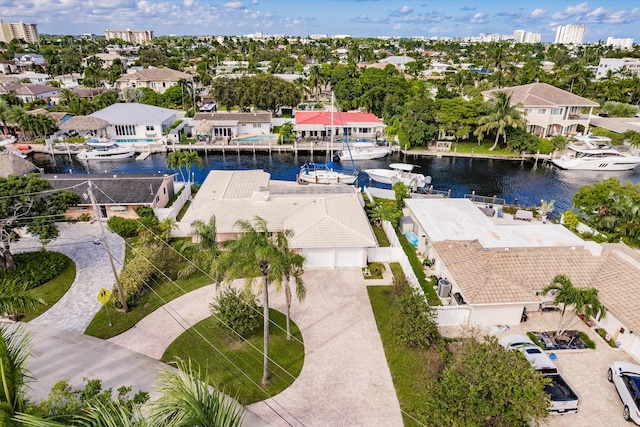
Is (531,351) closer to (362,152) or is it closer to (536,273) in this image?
(536,273)

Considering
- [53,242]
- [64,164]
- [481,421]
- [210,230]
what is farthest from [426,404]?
[64,164]

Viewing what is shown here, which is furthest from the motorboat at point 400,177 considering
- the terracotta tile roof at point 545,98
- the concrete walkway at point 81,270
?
the terracotta tile roof at point 545,98

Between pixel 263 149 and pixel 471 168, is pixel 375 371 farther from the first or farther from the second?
pixel 263 149

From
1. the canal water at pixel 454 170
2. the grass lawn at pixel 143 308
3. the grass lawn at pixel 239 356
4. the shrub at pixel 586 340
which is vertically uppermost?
the shrub at pixel 586 340

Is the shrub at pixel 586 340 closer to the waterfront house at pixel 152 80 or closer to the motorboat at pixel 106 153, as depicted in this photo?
the motorboat at pixel 106 153

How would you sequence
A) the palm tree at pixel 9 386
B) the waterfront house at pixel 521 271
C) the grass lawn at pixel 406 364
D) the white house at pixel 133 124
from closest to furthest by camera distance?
the palm tree at pixel 9 386
the grass lawn at pixel 406 364
the waterfront house at pixel 521 271
the white house at pixel 133 124

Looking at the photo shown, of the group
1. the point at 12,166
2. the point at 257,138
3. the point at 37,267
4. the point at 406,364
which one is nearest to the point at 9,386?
the point at 406,364
